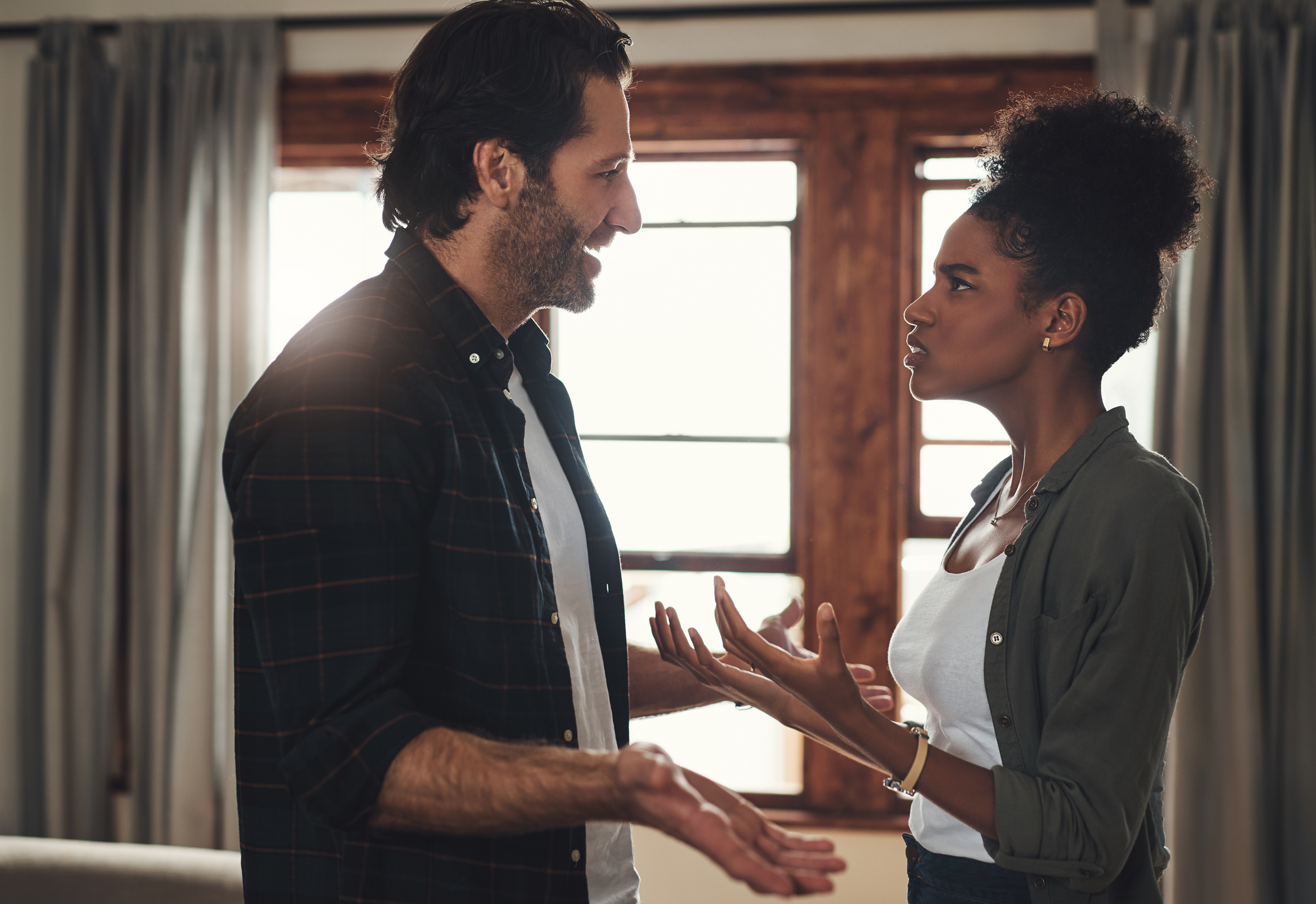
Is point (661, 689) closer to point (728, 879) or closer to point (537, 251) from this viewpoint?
point (537, 251)

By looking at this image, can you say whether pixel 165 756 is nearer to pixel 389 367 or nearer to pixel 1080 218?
pixel 389 367

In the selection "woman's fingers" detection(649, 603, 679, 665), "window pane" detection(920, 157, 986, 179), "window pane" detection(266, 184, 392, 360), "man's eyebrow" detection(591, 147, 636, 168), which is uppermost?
"window pane" detection(920, 157, 986, 179)

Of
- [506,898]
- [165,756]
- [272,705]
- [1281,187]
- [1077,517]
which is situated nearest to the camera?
[272,705]

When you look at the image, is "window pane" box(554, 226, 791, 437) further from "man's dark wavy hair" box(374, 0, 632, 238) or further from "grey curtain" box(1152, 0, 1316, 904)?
"man's dark wavy hair" box(374, 0, 632, 238)

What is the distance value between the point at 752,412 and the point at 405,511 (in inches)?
81.1

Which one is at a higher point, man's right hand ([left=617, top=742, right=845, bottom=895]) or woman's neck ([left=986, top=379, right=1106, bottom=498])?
woman's neck ([left=986, top=379, right=1106, bottom=498])

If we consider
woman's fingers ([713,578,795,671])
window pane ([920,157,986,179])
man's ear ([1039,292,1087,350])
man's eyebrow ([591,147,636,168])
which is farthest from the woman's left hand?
window pane ([920,157,986,179])

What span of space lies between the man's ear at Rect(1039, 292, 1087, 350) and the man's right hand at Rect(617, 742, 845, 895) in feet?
2.68

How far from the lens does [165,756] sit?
287 centimetres

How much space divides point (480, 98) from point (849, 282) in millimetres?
1706

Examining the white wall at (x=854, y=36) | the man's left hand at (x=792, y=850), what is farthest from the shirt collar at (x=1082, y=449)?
the white wall at (x=854, y=36)

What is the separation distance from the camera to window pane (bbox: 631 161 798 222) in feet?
9.52

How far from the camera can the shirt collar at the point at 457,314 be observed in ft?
3.83

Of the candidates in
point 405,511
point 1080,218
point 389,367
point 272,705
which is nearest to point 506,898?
point 272,705
